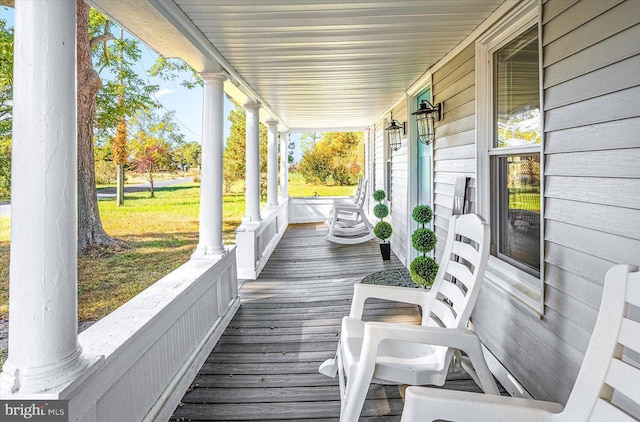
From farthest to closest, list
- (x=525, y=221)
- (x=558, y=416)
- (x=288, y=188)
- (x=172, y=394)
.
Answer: (x=288, y=188), (x=525, y=221), (x=172, y=394), (x=558, y=416)

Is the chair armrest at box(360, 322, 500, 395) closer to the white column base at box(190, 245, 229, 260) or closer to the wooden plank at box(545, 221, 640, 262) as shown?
the wooden plank at box(545, 221, 640, 262)

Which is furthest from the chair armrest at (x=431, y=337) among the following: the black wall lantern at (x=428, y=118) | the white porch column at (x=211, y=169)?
the black wall lantern at (x=428, y=118)

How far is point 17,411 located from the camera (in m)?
1.33

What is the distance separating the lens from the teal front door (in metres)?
4.80

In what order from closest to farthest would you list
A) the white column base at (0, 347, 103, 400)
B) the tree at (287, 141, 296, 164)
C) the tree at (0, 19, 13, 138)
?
the white column base at (0, 347, 103, 400)
the tree at (0, 19, 13, 138)
the tree at (287, 141, 296, 164)

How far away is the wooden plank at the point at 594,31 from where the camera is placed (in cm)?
151

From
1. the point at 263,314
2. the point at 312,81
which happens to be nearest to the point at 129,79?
the point at 312,81

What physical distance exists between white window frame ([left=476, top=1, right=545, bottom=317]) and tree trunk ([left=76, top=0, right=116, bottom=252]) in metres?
5.69

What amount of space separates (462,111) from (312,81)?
1858 mm

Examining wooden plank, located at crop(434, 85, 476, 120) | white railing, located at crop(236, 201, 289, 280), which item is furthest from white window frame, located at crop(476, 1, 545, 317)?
white railing, located at crop(236, 201, 289, 280)

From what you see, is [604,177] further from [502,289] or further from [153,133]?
[153,133]

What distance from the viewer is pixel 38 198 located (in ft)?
4.38

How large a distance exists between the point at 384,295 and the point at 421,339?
0.64m

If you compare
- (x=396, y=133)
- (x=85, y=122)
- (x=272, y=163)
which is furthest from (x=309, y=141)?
(x=85, y=122)
